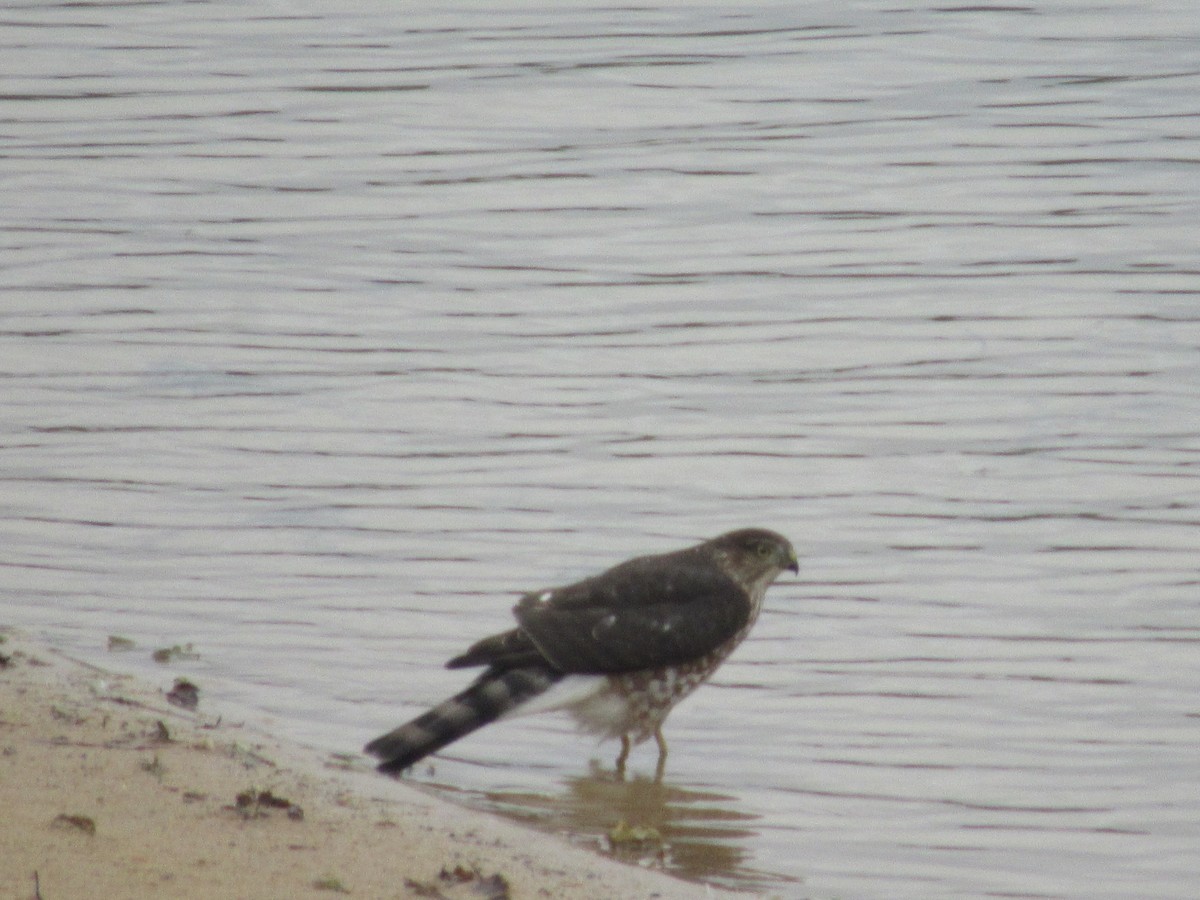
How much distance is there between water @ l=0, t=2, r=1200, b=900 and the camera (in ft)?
23.0

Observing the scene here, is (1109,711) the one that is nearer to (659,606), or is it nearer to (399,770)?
(659,606)

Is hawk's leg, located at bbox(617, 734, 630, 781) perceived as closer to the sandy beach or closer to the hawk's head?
the hawk's head

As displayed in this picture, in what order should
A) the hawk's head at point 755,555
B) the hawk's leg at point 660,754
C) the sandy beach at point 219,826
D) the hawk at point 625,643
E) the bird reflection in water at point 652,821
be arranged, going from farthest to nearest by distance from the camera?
the hawk's head at point 755,555 < the hawk's leg at point 660,754 < the hawk at point 625,643 < the bird reflection in water at point 652,821 < the sandy beach at point 219,826

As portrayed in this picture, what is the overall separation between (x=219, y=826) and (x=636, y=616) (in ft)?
7.36

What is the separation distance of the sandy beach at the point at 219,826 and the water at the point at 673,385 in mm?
517

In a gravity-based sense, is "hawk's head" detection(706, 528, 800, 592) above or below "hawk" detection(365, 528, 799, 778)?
above

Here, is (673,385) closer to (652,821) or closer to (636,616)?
(636,616)

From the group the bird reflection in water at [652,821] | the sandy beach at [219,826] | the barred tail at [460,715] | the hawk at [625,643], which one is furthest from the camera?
the hawk at [625,643]

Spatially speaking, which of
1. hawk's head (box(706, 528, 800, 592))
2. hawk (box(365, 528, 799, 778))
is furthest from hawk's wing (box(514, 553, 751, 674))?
hawk's head (box(706, 528, 800, 592))

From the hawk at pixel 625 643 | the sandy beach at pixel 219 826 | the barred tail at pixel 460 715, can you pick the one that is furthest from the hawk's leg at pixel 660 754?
the sandy beach at pixel 219 826

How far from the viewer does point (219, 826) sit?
17.7 ft

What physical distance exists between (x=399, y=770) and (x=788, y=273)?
604 centimetres

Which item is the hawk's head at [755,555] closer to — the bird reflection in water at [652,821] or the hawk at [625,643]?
the hawk at [625,643]

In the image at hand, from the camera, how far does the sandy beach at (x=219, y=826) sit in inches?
196
